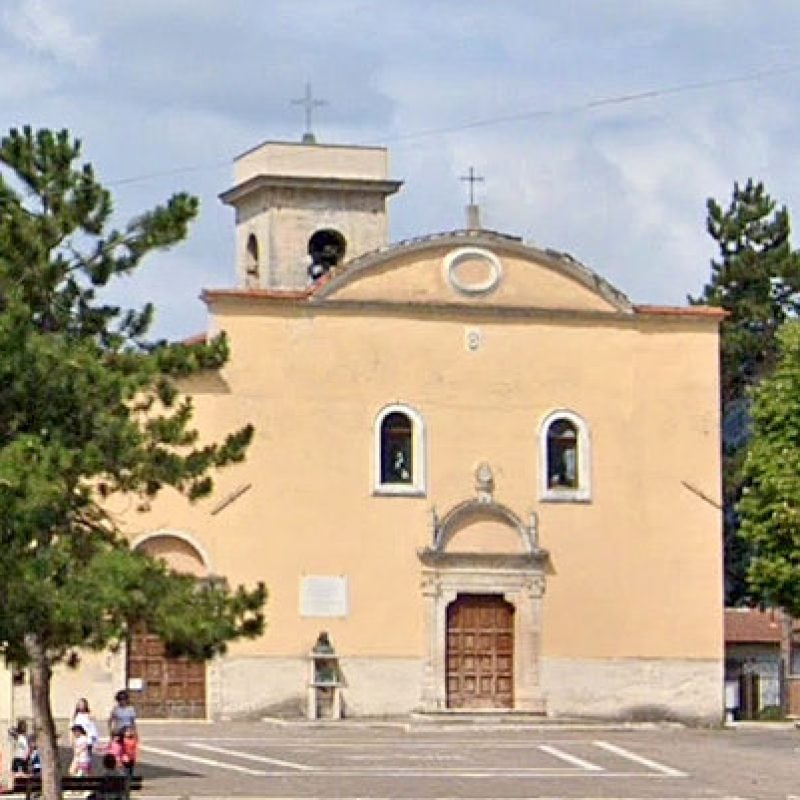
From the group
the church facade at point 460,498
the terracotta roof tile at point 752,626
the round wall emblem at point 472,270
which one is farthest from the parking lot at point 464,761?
the terracotta roof tile at point 752,626

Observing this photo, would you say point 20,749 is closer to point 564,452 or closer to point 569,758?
point 569,758

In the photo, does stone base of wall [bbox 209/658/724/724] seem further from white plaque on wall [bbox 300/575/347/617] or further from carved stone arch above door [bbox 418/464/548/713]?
white plaque on wall [bbox 300/575/347/617]

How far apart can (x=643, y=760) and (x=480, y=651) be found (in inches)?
406

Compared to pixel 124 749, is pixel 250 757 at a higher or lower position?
lower

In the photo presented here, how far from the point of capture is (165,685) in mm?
51656

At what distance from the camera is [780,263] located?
75.5 meters

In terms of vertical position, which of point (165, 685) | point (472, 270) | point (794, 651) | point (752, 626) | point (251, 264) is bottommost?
point (165, 685)

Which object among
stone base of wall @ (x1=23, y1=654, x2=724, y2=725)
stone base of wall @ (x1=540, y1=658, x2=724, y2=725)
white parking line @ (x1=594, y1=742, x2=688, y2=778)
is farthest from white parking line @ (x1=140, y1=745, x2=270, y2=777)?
stone base of wall @ (x1=540, y1=658, x2=724, y2=725)

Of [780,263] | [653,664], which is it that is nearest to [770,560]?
[653,664]

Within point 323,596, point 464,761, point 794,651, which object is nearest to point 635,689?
point 323,596

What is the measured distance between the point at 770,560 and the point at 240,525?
10854mm

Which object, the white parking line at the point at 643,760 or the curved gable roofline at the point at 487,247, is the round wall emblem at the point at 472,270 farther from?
the white parking line at the point at 643,760

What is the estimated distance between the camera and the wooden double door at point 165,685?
51.5 meters

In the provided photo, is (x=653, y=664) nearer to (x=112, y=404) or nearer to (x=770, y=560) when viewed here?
(x=770, y=560)
